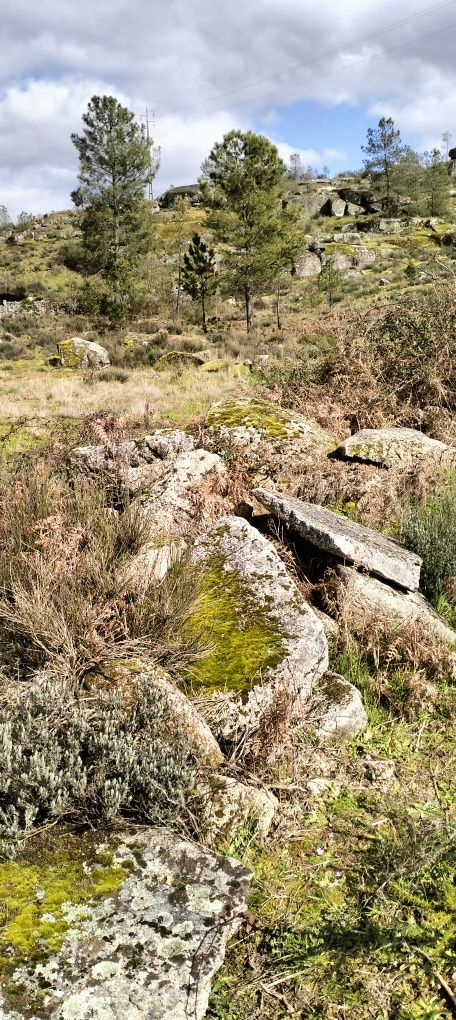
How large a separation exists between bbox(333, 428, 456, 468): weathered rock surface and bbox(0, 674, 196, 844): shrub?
427cm

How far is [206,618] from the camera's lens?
151 inches

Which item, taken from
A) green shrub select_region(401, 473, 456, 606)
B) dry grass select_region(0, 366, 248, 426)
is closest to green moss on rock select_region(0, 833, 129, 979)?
green shrub select_region(401, 473, 456, 606)

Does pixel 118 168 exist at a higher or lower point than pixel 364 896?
higher

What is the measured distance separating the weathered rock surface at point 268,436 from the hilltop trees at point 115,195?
26.2m

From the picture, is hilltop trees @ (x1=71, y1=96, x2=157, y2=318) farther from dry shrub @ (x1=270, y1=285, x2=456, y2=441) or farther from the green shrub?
the green shrub

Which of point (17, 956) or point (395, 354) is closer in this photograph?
point (17, 956)

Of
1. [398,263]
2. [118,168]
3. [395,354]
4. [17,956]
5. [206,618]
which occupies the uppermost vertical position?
[118,168]

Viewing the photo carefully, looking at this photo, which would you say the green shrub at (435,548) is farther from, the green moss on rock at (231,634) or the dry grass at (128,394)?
the dry grass at (128,394)

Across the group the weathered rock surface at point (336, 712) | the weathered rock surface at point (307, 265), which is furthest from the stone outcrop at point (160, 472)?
the weathered rock surface at point (307, 265)

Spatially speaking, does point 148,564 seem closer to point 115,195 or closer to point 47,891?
point 47,891

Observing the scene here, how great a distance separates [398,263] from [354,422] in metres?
39.7

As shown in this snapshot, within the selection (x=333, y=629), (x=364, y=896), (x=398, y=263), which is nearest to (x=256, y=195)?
(x=398, y=263)

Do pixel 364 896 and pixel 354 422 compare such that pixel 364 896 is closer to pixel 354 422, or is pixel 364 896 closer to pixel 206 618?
pixel 206 618

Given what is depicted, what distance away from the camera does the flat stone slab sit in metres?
4.33
